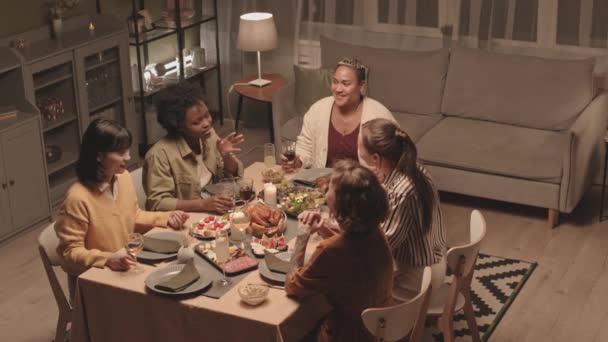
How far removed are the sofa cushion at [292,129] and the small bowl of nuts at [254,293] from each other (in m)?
2.82

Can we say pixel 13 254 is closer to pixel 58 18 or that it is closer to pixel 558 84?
pixel 58 18

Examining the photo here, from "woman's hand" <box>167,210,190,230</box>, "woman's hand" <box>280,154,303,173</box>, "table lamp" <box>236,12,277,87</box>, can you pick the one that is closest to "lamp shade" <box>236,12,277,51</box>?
"table lamp" <box>236,12,277,87</box>

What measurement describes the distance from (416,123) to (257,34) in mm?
1303

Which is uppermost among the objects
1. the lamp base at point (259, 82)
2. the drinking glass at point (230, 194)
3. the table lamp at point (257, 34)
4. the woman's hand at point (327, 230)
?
the table lamp at point (257, 34)

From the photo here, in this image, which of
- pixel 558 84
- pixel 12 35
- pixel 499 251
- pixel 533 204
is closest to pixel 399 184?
pixel 499 251

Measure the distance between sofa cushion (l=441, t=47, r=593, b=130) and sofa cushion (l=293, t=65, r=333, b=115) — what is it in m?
0.79

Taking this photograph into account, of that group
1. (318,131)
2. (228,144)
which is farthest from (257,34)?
(228,144)

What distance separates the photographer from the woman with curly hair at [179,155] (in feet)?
12.2

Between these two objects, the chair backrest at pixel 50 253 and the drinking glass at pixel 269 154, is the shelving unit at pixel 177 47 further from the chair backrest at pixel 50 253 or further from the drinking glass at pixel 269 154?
the chair backrest at pixel 50 253

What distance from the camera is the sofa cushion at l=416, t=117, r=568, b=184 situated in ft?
16.8

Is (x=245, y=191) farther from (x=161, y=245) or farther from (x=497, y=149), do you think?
(x=497, y=149)

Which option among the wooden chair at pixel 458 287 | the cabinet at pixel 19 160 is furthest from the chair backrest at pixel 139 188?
the cabinet at pixel 19 160

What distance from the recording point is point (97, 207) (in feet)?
11.0

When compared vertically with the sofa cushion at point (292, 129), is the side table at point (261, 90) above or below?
above
